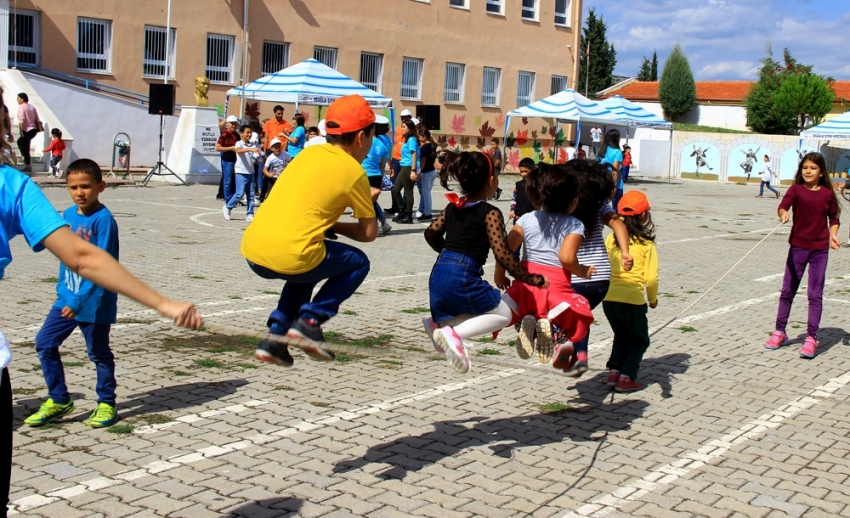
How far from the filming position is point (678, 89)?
71.2 m

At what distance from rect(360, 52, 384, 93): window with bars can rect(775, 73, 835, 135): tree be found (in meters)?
32.5

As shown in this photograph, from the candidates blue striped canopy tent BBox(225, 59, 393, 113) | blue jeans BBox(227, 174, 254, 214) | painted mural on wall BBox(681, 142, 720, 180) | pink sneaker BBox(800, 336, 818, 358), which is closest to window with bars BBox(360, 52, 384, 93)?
blue striped canopy tent BBox(225, 59, 393, 113)

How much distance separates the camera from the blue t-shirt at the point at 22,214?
318 cm

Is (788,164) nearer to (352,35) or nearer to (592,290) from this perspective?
(352,35)

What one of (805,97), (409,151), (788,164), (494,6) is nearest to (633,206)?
(409,151)

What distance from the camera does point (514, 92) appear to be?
140ft

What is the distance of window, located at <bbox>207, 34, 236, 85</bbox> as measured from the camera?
3191cm

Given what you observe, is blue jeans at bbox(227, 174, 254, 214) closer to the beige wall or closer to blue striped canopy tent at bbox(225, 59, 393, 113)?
blue striped canopy tent at bbox(225, 59, 393, 113)

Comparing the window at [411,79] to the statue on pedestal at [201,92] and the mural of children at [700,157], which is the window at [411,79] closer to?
the statue on pedestal at [201,92]

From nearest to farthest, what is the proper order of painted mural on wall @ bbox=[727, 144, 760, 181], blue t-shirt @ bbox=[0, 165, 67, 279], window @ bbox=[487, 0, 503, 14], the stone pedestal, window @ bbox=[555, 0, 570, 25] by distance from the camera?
1. blue t-shirt @ bbox=[0, 165, 67, 279]
2. the stone pedestal
3. window @ bbox=[487, 0, 503, 14]
4. window @ bbox=[555, 0, 570, 25]
5. painted mural on wall @ bbox=[727, 144, 760, 181]

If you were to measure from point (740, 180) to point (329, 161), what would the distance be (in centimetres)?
4518

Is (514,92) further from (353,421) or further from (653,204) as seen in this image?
(353,421)

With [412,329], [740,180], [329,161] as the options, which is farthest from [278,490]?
[740,180]

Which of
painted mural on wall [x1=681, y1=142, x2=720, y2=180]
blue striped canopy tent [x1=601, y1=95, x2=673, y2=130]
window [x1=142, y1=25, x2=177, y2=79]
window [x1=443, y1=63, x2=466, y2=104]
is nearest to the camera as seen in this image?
window [x1=142, y1=25, x2=177, y2=79]
